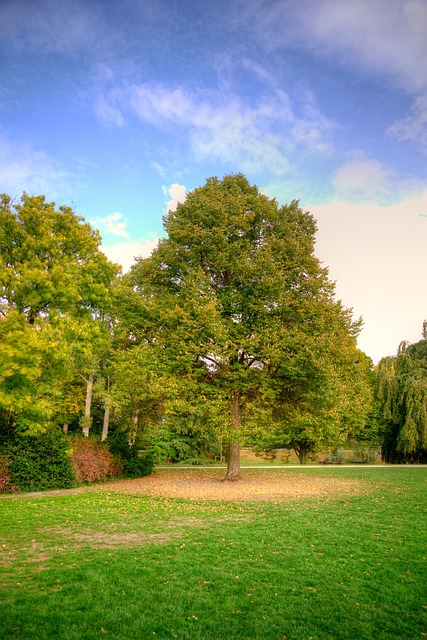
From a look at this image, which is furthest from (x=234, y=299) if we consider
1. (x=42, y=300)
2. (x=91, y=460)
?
(x=91, y=460)

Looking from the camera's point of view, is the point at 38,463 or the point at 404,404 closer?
the point at 38,463

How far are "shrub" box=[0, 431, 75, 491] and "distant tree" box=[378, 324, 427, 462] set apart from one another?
23590 mm

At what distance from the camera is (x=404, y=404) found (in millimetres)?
28656

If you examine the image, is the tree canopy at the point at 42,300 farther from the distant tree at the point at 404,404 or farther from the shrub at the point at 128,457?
the distant tree at the point at 404,404

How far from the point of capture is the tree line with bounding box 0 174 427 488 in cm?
1488

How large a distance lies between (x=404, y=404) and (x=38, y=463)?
25.7 metres

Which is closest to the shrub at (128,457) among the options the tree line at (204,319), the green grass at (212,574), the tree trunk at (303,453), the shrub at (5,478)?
the tree line at (204,319)

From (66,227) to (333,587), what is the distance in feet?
54.5

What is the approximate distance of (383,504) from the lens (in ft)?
39.5

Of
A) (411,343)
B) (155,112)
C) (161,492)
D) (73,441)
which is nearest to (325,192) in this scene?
(155,112)

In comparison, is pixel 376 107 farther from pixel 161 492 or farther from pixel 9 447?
pixel 9 447

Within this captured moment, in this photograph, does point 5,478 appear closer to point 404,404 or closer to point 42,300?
point 42,300

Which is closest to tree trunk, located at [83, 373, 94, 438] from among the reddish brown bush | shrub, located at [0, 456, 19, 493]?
the reddish brown bush

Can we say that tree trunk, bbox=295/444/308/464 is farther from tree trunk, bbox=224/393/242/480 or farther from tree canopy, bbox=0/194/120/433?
tree canopy, bbox=0/194/120/433
